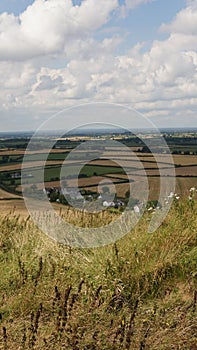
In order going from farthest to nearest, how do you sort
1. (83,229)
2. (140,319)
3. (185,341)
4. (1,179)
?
(1,179) < (83,229) < (140,319) < (185,341)

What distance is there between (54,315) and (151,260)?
139 cm

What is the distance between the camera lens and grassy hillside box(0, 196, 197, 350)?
A: 9.90 ft

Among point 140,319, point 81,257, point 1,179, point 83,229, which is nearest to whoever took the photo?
point 140,319

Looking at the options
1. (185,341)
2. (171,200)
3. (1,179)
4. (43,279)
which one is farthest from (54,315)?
(1,179)

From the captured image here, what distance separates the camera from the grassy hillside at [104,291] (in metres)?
3.02

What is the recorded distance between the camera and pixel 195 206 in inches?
236

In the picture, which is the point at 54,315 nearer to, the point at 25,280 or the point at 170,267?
the point at 25,280

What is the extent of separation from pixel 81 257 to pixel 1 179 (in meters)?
15.6

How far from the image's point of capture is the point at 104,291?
392cm

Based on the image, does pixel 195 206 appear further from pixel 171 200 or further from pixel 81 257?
pixel 81 257

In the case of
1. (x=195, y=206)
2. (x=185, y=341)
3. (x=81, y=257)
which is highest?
(x=195, y=206)

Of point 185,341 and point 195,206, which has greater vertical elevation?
point 195,206

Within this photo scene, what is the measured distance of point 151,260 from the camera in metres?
4.39

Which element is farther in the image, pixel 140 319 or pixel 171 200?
pixel 171 200
